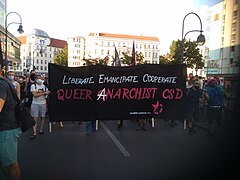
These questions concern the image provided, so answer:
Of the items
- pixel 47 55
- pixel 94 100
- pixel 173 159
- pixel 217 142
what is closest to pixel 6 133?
pixel 217 142

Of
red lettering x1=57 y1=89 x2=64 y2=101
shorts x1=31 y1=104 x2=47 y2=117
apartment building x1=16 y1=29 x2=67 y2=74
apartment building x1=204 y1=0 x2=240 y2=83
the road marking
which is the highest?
apartment building x1=16 y1=29 x2=67 y2=74

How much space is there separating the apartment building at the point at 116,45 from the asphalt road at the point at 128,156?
219 feet

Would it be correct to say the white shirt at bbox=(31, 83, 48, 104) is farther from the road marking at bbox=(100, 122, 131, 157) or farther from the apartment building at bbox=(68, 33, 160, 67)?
the apartment building at bbox=(68, 33, 160, 67)

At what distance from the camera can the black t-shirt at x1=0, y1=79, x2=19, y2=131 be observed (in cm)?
290

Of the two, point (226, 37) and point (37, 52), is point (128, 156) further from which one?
point (37, 52)

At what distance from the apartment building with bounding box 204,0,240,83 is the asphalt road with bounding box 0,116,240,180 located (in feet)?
2.33

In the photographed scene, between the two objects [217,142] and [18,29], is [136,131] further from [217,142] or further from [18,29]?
[18,29]

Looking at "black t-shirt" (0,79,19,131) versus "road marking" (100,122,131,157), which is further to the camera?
"road marking" (100,122,131,157)

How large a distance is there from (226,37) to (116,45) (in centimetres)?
9604

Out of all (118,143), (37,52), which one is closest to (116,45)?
(37,52)

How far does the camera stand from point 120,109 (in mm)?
6078

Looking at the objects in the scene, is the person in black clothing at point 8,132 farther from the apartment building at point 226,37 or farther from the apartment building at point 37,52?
the apartment building at point 37,52

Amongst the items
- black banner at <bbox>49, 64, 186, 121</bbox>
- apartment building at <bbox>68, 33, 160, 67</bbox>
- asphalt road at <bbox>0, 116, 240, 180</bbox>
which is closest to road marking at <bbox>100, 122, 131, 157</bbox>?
asphalt road at <bbox>0, 116, 240, 180</bbox>

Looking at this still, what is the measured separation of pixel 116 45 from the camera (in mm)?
97375
